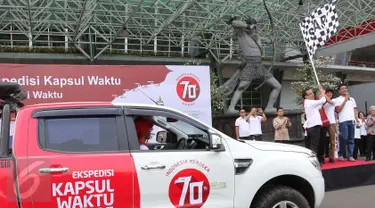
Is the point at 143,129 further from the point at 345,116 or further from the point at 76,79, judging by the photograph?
the point at 345,116

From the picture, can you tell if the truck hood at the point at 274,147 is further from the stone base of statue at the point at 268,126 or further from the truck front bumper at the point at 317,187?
the stone base of statue at the point at 268,126

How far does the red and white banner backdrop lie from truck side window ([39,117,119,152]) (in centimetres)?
474

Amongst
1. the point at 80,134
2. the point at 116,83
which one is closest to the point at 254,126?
the point at 116,83

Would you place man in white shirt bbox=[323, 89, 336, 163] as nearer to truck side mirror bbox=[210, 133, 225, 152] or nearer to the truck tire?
the truck tire

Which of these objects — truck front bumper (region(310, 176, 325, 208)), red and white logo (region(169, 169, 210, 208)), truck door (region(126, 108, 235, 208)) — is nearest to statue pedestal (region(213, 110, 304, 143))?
truck front bumper (region(310, 176, 325, 208))

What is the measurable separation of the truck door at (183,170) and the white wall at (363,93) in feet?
145

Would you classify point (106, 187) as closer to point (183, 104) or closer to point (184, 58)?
point (183, 104)

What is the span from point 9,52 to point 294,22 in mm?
22507

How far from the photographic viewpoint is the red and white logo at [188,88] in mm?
9219

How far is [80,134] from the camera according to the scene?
3787 millimetres

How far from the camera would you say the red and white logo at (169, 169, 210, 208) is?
12.8ft

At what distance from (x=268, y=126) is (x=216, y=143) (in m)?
12.1

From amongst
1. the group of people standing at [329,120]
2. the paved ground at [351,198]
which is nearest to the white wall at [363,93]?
the group of people standing at [329,120]

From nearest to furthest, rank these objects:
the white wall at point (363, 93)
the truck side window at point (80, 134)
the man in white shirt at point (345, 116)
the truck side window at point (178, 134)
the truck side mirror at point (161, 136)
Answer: the truck side window at point (80, 134) → the truck side window at point (178, 134) → the truck side mirror at point (161, 136) → the man in white shirt at point (345, 116) → the white wall at point (363, 93)
